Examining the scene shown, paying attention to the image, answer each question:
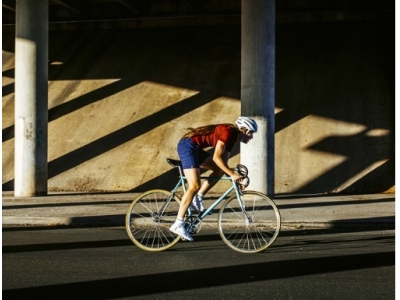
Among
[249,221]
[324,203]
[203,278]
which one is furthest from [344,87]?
[203,278]

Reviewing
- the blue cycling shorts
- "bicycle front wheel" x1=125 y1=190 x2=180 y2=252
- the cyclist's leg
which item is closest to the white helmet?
the blue cycling shorts

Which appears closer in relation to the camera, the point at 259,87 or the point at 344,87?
the point at 259,87

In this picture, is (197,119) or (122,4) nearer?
(197,119)

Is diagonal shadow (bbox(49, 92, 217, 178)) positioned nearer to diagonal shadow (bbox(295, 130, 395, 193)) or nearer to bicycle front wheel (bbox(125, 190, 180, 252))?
diagonal shadow (bbox(295, 130, 395, 193))

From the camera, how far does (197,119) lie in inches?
997

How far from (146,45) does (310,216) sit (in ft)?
59.4

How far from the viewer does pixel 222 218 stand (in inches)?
396

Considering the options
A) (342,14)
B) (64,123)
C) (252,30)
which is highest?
(342,14)

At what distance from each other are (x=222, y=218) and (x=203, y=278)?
192cm

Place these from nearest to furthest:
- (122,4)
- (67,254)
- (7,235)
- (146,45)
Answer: (67,254)
(7,235)
(146,45)
(122,4)

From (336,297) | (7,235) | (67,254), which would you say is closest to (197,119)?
(7,235)

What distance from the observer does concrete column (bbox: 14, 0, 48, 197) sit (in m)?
19.8

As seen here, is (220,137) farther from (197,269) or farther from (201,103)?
(201,103)

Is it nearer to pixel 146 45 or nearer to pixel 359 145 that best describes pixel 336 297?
pixel 359 145
